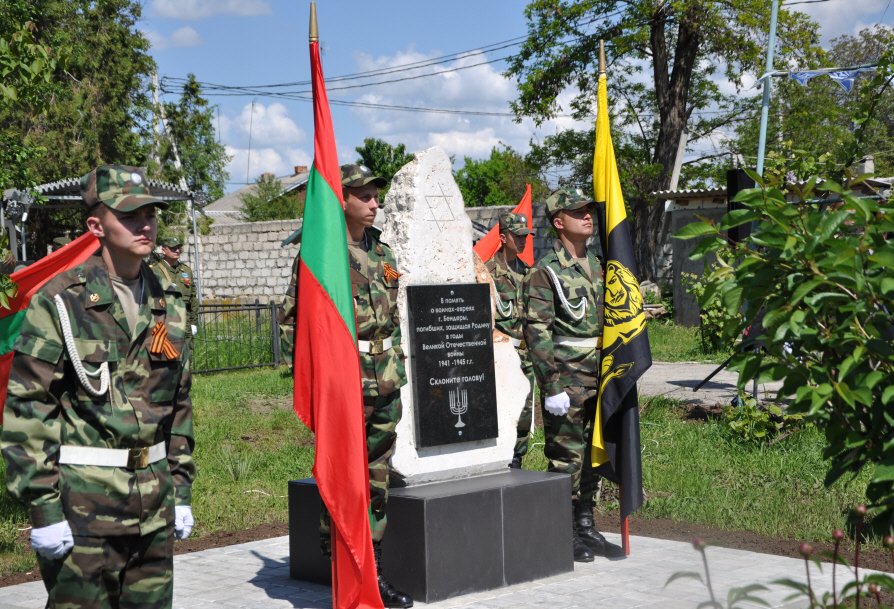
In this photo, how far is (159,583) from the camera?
377 centimetres

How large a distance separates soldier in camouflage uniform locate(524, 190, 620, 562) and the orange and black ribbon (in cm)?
317

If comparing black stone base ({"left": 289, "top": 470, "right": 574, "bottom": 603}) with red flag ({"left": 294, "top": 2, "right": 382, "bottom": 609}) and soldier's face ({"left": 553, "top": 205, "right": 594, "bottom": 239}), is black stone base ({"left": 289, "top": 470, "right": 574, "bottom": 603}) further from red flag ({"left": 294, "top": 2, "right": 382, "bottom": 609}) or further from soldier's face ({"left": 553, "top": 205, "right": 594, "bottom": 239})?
soldier's face ({"left": 553, "top": 205, "right": 594, "bottom": 239})

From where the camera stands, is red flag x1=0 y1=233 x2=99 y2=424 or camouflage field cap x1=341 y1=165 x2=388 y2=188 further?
red flag x1=0 y1=233 x2=99 y2=424

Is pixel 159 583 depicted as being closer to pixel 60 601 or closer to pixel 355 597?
pixel 60 601

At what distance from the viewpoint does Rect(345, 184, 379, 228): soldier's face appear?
5.84 metres

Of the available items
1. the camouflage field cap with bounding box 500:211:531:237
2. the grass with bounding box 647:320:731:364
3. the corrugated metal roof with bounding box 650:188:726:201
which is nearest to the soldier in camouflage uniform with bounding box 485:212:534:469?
the camouflage field cap with bounding box 500:211:531:237

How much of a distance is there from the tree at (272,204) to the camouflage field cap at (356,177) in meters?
41.5

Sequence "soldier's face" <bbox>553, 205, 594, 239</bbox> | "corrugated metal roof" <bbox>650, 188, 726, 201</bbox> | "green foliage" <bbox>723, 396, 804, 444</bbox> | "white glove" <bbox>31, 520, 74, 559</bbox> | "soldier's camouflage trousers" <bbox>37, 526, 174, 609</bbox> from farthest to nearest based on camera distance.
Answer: "corrugated metal roof" <bbox>650, 188, 726, 201</bbox> → "green foliage" <bbox>723, 396, 804, 444</bbox> → "soldier's face" <bbox>553, 205, 594, 239</bbox> → "soldier's camouflage trousers" <bbox>37, 526, 174, 609</bbox> → "white glove" <bbox>31, 520, 74, 559</bbox>

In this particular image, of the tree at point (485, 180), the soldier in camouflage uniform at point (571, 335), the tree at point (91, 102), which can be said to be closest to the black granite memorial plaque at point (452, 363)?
the soldier in camouflage uniform at point (571, 335)

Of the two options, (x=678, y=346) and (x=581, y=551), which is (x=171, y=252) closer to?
(x=581, y=551)

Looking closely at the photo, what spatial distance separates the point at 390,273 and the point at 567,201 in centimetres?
143

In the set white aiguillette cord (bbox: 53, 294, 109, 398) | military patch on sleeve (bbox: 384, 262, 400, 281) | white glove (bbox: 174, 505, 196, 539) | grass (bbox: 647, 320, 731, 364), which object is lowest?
grass (bbox: 647, 320, 731, 364)

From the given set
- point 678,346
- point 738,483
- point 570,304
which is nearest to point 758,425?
point 738,483

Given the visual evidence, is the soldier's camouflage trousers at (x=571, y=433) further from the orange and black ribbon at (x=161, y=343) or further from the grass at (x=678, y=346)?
the grass at (x=678, y=346)
